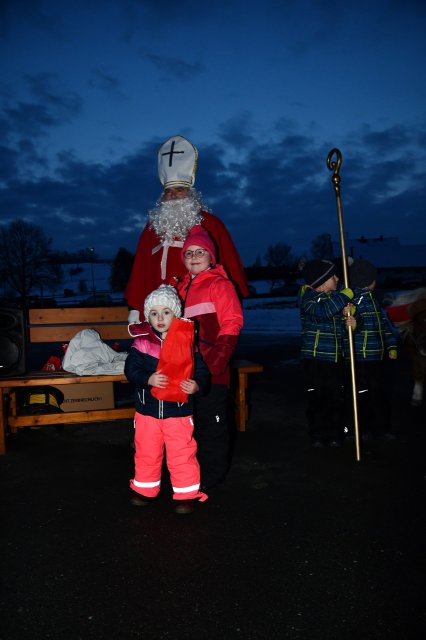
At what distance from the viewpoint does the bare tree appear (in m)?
82.2

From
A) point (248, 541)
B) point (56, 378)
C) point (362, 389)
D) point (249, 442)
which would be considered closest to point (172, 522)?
point (248, 541)

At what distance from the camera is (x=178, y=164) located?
503cm

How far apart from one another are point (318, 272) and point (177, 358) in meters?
1.94

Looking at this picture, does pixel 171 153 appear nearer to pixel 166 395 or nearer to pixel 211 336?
pixel 211 336

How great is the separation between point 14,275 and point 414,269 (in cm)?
7025

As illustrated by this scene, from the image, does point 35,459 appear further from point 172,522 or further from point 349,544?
point 349,544

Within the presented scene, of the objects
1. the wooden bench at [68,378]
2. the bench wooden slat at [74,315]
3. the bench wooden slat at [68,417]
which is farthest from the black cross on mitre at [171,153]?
the bench wooden slat at [68,417]

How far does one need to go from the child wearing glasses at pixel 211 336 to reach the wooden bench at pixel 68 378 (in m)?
1.37

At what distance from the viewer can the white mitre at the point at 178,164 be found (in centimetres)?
501

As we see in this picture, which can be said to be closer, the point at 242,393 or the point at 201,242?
the point at 201,242

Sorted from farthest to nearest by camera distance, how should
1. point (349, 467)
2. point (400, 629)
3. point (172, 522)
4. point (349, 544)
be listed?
1. point (349, 467)
2. point (172, 522)
3. point (349, 544)
4. point (400, 629)

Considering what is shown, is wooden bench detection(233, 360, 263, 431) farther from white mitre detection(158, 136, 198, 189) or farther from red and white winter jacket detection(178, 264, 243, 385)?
white mitre detection(158, 136, 198, 189)

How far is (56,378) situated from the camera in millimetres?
4871

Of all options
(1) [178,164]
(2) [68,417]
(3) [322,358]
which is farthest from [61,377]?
(3) [322,358]
